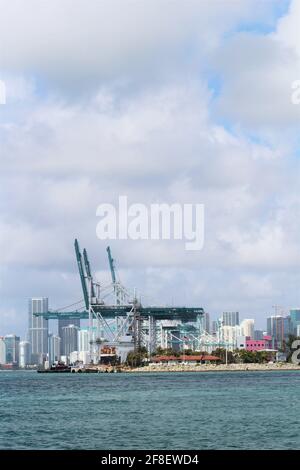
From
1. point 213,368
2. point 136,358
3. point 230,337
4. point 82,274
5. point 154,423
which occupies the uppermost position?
point 82,274

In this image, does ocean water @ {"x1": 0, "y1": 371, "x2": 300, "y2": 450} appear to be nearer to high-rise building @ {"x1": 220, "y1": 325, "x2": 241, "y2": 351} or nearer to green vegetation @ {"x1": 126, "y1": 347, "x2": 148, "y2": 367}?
green vegetation @ {"x1": 126, "y1": 347, "x2": 148, "y2": 367}

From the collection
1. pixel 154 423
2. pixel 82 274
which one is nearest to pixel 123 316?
pixel 82 274

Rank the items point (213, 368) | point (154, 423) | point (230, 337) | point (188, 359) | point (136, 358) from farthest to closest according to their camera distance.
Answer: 1. point (230, 337)
2. point (188, 359)
3. point (136, 358)
4. point (213, 368)
5. point (154, 423)

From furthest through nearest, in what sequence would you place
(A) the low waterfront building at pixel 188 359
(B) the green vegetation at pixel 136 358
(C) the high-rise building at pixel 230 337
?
(C) the high-rise building at pixel 230 337 → (A) the low waterfront building at pixel 188 359 → (B) the green vegetation at pixel 136 358

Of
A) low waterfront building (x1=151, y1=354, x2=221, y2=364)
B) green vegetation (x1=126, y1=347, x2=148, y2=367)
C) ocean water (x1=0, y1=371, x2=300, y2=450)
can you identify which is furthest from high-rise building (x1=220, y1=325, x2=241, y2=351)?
ocean water (x1=0, y1=371, x2=300, y2=450)

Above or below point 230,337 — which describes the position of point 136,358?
below

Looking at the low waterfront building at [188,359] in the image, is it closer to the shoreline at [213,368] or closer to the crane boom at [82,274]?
the shoreline at [213,368]

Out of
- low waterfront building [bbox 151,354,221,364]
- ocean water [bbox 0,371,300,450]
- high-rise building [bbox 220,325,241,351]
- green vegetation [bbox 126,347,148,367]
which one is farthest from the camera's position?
high-rise building [bbox 220,325,241,351]

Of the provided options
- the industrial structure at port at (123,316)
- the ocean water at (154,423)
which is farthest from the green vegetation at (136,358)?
the ocean water at (154,423)

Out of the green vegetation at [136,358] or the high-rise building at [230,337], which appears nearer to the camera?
the green vegetation at [136,358]

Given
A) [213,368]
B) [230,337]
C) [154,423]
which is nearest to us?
[154,423]

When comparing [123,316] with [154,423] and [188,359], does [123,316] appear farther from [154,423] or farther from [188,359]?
[154,423]

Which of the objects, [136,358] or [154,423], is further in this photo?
[136,358]
